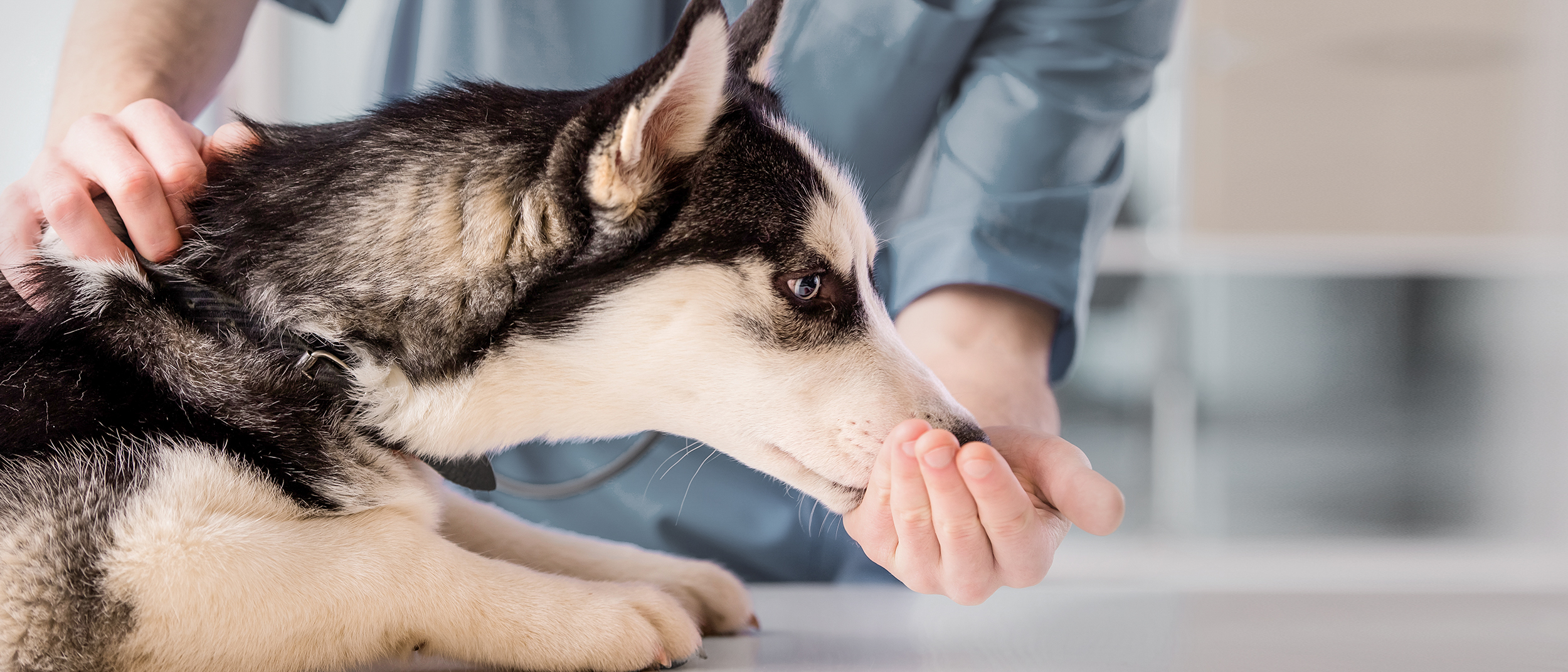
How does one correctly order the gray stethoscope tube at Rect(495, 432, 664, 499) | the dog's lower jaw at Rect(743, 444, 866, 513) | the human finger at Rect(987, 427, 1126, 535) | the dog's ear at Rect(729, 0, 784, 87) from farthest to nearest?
the gray stethoscope tube at Rect(495, 432, 664, 499) < the dog's ear at Rect(729, 0, 784, 87) < the dog's lower jaw at Rect(743, 444, 866, 513) < the human finger at Rect(987, 427, 1126, 535)

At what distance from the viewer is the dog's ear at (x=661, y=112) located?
78 centimetres

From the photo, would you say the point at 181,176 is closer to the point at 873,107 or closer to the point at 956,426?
the point at 956,426

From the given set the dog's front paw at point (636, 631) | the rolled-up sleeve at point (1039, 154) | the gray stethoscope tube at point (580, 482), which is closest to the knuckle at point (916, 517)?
the dog's front paw at point (636, 631)

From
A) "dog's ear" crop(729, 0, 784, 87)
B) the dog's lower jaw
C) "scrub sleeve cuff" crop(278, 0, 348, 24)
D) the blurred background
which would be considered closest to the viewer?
the dog's lower jaw

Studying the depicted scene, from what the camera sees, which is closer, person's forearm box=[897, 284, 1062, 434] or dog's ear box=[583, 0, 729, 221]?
dog's ear box=[583, 0, 729, 221]

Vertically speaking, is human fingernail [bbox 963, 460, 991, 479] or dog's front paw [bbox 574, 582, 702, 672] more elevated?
human fingernail [bbox 963, 460, 991, 479]

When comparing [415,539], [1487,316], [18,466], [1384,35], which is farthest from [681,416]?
[1487,316]

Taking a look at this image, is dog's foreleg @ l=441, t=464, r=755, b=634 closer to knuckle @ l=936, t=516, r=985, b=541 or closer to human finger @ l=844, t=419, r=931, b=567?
human finger @ l=844, t=419, r=931, b=567

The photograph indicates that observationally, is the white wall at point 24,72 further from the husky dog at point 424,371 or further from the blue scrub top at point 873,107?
the husky dog at point 424,371

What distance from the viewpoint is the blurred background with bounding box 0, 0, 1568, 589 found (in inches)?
165

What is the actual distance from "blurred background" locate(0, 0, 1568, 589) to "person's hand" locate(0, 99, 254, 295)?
368 centimetres

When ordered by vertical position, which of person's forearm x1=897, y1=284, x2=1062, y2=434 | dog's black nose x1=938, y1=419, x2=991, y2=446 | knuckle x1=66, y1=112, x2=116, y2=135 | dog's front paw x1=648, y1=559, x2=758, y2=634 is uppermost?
knuckle x1=66, y1=112, x2=116, y2=135

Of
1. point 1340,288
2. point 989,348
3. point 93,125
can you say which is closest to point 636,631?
point 93,125

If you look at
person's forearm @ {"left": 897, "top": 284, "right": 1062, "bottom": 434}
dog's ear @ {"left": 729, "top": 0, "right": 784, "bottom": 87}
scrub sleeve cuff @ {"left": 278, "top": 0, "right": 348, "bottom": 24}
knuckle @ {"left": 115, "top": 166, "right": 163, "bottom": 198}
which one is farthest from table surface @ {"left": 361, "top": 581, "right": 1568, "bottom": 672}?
scrub sleeve cuff @ {"left": 278, "top": 0, "right": 348, "bottom": 24}
